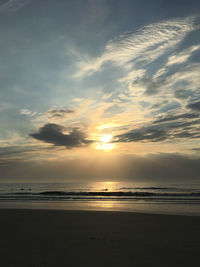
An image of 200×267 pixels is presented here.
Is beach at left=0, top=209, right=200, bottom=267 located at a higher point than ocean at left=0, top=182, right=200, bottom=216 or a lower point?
higher

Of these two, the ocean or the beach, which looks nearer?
the beach

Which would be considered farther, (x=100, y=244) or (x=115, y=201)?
(x=115, y=201)

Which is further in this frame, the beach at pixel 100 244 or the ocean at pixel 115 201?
the ocean at pixel 115 201

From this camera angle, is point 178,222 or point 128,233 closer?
point 128,233

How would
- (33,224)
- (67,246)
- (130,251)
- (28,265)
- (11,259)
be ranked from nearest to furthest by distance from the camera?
(28,265) < (11,259) < (130,251) < (67,246) < (33,224)

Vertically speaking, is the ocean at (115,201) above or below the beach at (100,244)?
below

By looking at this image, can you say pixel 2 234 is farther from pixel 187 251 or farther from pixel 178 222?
pixel 178 222

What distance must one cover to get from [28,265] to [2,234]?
15.9ft

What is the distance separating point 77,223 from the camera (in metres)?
13.1

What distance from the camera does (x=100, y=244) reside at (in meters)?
8.30

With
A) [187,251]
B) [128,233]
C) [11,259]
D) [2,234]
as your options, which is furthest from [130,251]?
[2,234]

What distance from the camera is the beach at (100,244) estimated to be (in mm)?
6555

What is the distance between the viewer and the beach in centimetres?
655

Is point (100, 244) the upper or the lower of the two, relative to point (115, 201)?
upper
